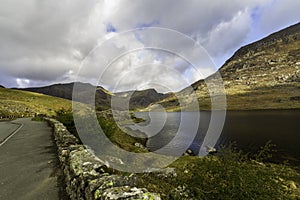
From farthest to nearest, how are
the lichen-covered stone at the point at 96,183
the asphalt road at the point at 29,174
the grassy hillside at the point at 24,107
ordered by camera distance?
1. the grassy hillside at the point at 24,107
2. the asphalt road at the point at 29,174
3. the lichen-covered stone at the point at 96,183

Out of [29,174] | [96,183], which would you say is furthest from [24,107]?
[96,183]

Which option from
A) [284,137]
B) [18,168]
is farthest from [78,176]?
[284,137]

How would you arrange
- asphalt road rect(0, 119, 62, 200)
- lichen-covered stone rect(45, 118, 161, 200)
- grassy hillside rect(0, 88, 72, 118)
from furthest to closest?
grassy hillside rect(0, 88, 72, 118)
asphalt road rect(0, 119, 62, 200)
lichen-covered stone rect(45, 118, 161, 200)

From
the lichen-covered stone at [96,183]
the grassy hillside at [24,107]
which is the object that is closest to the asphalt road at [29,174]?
the lichen-covered stone at [96,183]

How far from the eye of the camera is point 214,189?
533 cm

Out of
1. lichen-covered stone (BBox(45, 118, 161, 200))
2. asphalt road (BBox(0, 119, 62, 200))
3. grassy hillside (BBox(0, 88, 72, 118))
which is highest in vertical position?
grassy hillside (BBox(0, 88, 72, 118))

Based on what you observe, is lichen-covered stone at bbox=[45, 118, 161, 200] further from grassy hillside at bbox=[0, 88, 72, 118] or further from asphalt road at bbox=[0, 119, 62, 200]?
grassy hillside at bbox=[0, 88, 72, 118]

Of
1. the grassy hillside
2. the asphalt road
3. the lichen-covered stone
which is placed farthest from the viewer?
the grassy hillside

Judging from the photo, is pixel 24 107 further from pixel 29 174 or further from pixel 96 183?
pixel 96 183

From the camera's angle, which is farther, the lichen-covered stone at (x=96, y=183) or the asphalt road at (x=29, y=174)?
the asphalt road at (x=29, y=174)

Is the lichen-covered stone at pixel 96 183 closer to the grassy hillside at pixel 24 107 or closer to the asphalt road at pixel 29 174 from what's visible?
the asphalt road at pixel 29 174

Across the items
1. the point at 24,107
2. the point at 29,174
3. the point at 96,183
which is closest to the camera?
the point at 96,183

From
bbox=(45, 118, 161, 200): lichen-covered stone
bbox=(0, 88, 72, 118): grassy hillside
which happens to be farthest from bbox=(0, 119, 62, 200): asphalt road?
bbox=(0, 88, 72, 118): grassy hillside

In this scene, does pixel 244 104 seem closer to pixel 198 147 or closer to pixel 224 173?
pixel 198 147
